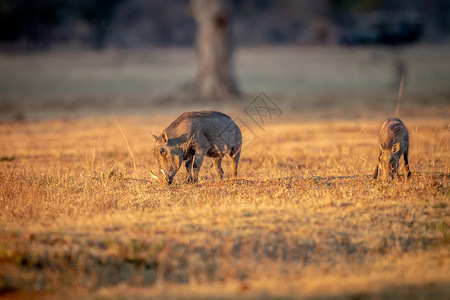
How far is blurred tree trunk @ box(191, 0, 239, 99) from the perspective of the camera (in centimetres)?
2762

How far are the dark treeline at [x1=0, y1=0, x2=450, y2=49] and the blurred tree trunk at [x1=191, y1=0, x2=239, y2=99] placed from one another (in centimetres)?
2202

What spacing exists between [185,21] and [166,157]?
212ft

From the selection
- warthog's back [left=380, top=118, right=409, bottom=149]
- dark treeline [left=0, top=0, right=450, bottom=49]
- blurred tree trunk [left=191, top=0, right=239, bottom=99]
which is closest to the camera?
warthog's back [left=380, top=118, right=409, bottom=149]

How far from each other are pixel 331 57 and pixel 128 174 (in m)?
38.0

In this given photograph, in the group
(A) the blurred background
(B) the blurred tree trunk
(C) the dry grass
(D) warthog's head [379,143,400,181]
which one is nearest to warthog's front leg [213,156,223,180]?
(C) the dry grass

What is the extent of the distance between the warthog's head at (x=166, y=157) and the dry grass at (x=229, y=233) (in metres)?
0.25

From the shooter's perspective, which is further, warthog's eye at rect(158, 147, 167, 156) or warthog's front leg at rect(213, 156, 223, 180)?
warthog's front leg at rect(213, 156, 223, 180)

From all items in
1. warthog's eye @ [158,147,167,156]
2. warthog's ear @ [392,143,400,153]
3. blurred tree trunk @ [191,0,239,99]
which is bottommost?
warthog's eye @ [158,147,167,156]

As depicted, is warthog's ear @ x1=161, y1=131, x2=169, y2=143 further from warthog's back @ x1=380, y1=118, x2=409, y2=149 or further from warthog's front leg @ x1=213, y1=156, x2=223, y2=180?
warthog's back @ x1=380, y1=118, x2=409, y2=149

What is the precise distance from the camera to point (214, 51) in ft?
93.8

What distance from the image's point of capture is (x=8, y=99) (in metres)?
30.4

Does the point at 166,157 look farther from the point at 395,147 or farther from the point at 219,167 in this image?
the point at 395,147

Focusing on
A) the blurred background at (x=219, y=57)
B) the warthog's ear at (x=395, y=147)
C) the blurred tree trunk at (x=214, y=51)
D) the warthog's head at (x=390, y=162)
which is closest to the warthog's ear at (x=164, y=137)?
the warthog's head at (x=390, y=162)

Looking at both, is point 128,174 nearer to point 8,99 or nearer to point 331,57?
point 8,99
